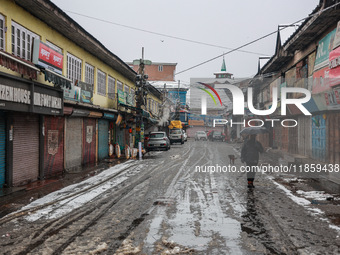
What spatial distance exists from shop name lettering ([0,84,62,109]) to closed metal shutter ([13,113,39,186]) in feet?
2.30

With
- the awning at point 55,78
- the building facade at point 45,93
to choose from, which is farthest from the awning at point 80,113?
the awning at point 55,78

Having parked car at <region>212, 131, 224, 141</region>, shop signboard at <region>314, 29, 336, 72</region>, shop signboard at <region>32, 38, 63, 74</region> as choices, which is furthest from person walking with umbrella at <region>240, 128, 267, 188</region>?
parked car at <region>212, 131, 224, 141</region>

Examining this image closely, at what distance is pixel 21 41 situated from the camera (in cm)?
1118

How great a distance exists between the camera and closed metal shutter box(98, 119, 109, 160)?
2047 cm

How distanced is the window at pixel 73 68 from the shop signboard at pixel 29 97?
2.86 metres

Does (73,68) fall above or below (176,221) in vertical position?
above

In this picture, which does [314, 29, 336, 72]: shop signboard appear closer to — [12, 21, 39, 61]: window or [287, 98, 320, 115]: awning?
[287, 98, 320, 115]: awning

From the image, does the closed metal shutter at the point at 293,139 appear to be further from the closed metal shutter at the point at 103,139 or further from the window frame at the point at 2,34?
the window frame at the point at 2,34

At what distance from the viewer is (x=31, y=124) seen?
39.0 ft

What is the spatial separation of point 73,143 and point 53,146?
2394 mm

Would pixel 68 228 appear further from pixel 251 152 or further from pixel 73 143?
pixel 73 143

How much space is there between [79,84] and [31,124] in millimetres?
4710

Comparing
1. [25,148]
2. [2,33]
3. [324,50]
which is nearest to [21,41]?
[2,33]

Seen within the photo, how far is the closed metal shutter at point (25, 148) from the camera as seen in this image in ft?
35.6
